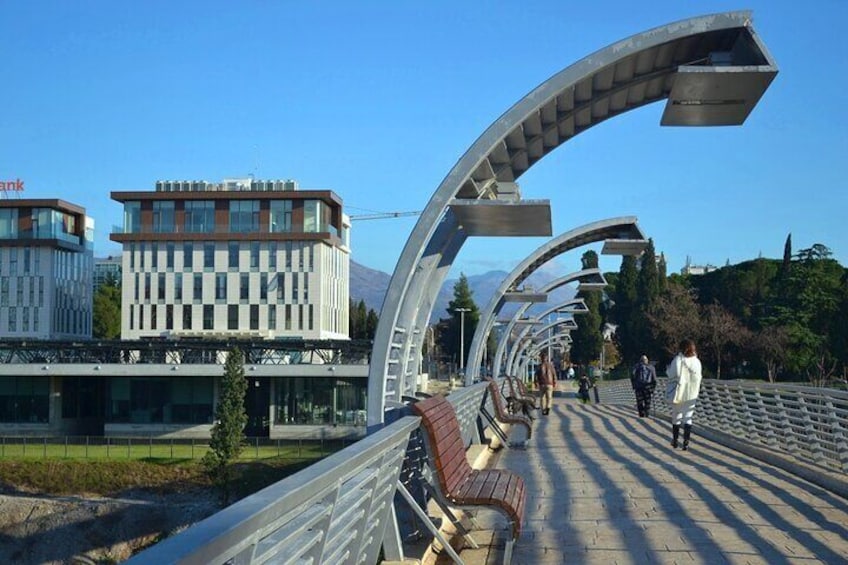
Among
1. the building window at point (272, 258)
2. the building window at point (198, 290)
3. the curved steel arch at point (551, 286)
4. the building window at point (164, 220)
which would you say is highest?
the building window at point (164, 220)

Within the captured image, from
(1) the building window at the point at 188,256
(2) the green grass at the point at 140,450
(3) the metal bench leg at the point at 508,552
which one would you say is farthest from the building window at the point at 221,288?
(3) the metal bench leg at the point at 508,552

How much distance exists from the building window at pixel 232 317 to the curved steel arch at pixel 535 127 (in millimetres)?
69123

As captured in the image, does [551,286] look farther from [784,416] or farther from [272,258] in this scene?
[272,258]

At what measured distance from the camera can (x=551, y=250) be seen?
20141mm

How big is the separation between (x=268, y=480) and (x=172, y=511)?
6613 mm

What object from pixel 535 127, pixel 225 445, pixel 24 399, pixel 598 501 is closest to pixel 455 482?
pixel 598 501

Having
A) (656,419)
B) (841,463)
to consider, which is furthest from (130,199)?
(841,463)

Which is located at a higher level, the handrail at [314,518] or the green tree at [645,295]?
the green tree at [645,295]

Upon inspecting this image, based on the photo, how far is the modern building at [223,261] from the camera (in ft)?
255

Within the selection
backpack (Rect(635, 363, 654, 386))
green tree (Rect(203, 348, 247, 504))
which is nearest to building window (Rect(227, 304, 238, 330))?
green tree (Rect(203, 348, 247, 504))

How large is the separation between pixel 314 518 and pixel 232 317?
251ft

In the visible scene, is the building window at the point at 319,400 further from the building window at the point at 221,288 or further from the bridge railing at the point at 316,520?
the bridge railing at the point at 316,520

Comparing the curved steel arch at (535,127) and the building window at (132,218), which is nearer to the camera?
the curved steel arch at (535,127)

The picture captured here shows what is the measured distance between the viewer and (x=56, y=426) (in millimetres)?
64875
